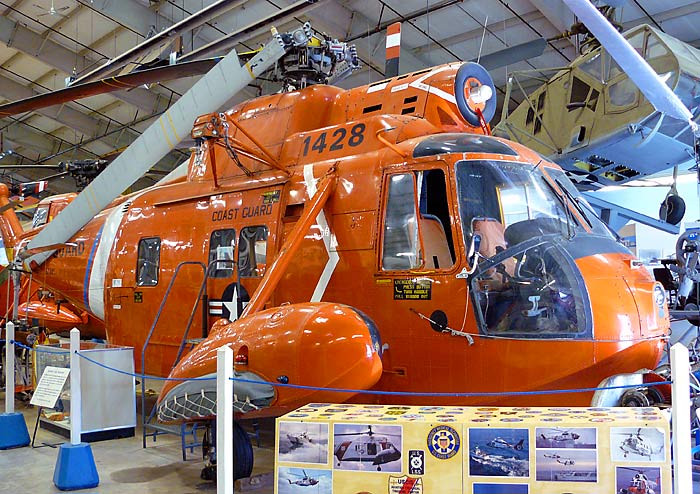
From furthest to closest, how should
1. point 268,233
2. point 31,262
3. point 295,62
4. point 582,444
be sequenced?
point 31,262 < point 295,62 < point 268,233 < point 582,444

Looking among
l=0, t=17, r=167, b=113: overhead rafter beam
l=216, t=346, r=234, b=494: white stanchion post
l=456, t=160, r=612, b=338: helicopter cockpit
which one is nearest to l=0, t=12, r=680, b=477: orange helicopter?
l=456, t=160, r=612, b=338: helicopter cockpit

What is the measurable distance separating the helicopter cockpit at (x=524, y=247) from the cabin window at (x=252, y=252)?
2089 millimetres

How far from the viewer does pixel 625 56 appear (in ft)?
18.5

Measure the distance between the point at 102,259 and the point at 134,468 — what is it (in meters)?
3.03

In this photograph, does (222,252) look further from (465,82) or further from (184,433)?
(465,82)

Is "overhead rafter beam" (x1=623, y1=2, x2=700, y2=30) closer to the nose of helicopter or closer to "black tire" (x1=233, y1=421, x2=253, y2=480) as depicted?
the nose of helicopter

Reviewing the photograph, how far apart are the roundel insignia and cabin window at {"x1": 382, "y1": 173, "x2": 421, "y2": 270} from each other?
2181mm

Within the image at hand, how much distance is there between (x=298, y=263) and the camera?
20.6ft

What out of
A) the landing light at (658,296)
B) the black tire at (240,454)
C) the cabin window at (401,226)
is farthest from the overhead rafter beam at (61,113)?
the landing light at (658,296)

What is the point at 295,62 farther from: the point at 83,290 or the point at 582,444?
the point at 582,444

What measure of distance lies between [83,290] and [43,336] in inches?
56.3

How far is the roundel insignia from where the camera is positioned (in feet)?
11.0

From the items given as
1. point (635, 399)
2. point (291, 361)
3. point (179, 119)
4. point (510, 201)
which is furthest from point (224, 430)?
point (179, 119)

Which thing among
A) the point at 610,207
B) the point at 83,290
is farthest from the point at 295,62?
the point at 610,207
